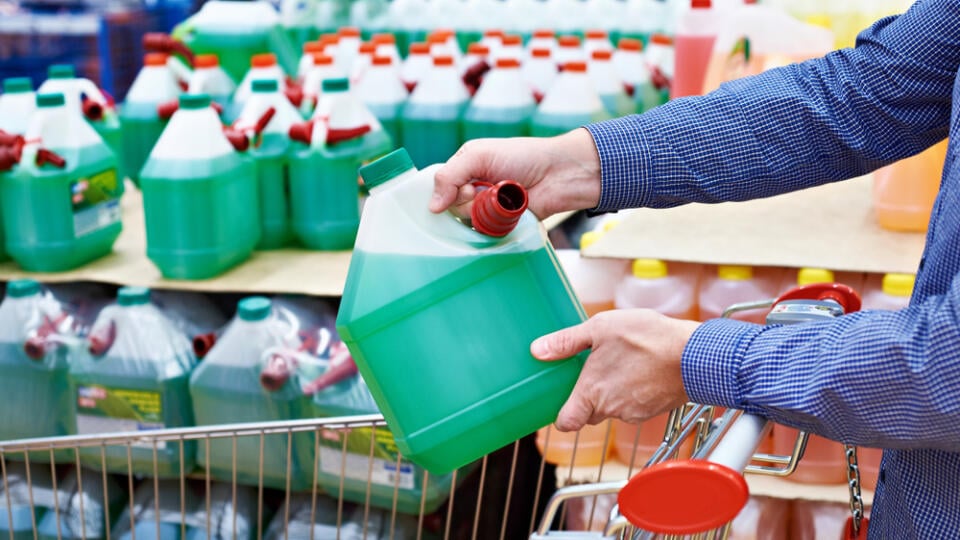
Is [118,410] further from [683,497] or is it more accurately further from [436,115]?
[683,497]

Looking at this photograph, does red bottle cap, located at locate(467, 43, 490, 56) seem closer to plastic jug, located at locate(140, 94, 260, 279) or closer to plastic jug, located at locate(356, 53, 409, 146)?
plastic jug, located at locate(356, 53, 409, 146)

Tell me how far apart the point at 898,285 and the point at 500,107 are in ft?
3.82

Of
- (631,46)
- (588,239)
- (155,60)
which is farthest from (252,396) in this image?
(631,46)

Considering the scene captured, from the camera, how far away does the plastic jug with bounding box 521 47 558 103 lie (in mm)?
3139

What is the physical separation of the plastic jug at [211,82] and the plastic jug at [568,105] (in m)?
0.88

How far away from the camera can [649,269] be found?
6.90 ft

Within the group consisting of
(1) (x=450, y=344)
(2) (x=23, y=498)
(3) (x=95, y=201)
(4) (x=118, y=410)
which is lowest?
(2) (x=23, y=498)

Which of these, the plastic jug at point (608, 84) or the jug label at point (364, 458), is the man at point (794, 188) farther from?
the plastic jug at point (608, 84)

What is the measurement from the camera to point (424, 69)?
10.2ft

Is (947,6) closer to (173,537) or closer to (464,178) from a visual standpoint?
(464,178)

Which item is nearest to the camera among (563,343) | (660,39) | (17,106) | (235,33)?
(563,343)

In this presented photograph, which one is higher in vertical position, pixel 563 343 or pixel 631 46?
pixel 563 343

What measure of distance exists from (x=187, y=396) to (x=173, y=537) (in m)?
0.33

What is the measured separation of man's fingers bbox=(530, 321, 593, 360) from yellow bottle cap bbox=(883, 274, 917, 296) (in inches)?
36.5
